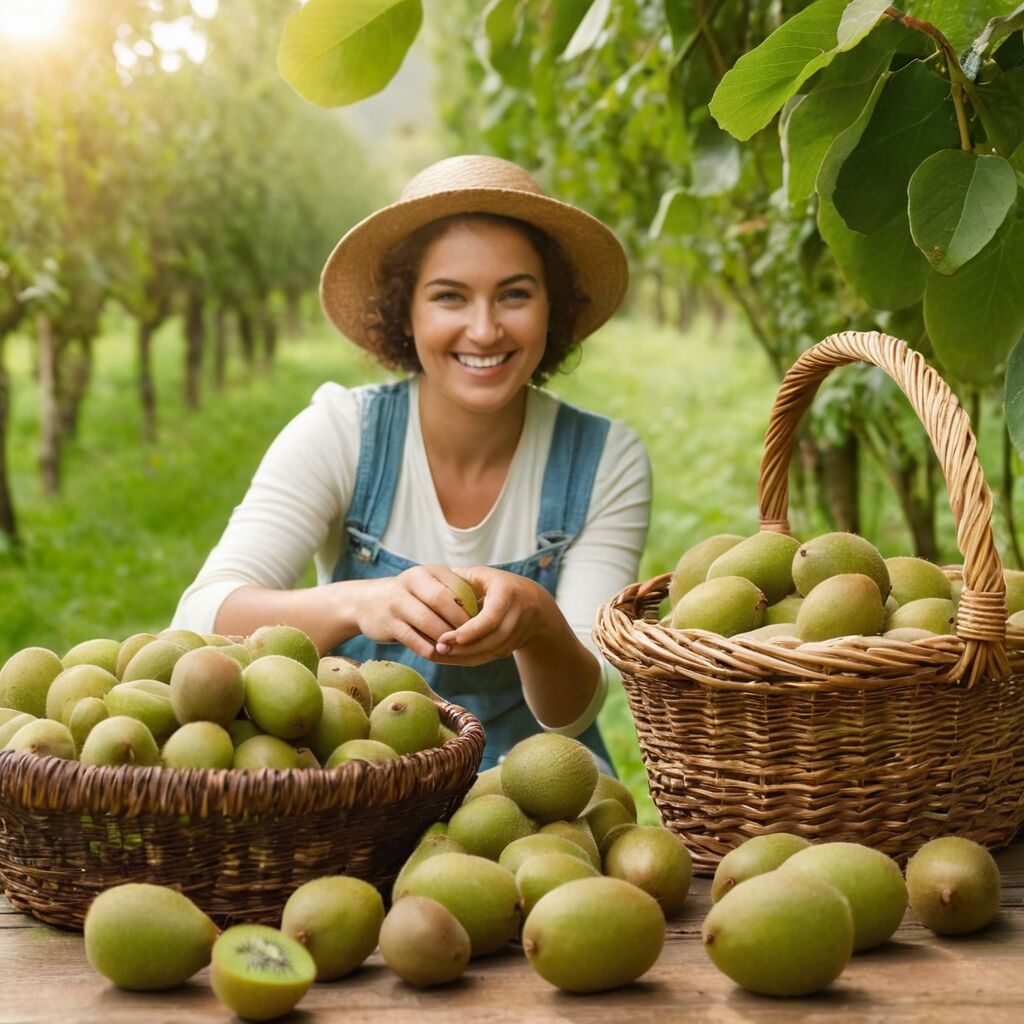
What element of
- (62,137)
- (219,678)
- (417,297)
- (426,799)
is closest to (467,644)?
(426,799)

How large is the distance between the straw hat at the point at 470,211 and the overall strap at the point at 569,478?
0.33 meters

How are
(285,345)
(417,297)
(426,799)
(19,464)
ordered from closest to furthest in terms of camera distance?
(426,799), (417,297), (19,464), (285,345)

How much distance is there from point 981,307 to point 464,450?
1.48 m

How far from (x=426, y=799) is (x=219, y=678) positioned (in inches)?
10.5

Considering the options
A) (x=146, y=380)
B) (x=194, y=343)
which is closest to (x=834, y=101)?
(x=146, y=380)

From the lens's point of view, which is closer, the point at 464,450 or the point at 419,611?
the point at 419,611

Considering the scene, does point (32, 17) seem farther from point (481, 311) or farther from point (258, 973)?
point (258, 973)

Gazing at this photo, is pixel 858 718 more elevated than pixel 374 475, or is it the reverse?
pixel 374 475

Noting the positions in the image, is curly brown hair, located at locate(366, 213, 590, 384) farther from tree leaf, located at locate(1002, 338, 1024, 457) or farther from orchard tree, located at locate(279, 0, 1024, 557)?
tree leaf, located at locate(1002, 338, 1024, 457)

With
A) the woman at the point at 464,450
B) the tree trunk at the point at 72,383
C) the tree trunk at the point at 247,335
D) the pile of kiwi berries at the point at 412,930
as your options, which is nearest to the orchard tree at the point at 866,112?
the woman at the point at 464,450

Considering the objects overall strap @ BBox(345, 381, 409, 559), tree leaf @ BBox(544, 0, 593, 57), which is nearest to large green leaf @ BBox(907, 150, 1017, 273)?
tree leaf @ BBox(544, 0, 593, 57)

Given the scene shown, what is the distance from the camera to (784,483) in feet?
6.58

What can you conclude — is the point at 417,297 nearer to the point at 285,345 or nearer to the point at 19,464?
the point at 19,464

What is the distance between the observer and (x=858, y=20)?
1.32m
